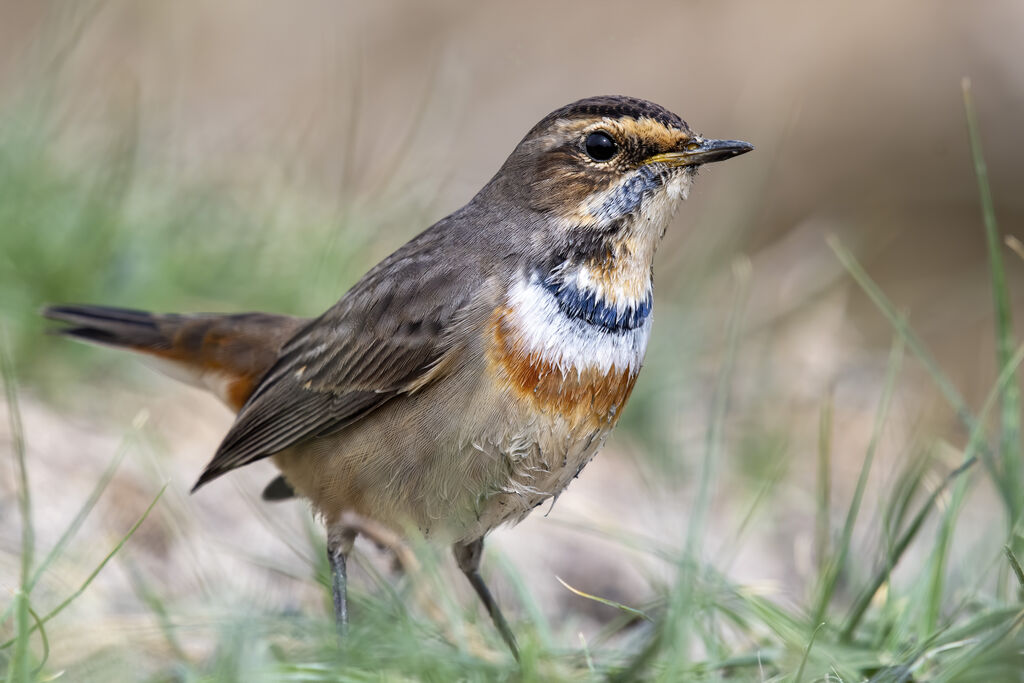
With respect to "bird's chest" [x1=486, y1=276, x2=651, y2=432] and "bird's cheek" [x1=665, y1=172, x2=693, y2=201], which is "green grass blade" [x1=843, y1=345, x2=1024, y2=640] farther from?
"bird's cheek" [x1=665, y1=172, x2=693, y2=201]

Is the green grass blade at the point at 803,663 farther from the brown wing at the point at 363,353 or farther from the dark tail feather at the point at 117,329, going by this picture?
the dark tail feather at the point at 117,329

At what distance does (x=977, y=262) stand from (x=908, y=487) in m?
8.85

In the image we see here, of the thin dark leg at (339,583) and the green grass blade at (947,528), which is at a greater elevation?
the green grass blade at (947,528)

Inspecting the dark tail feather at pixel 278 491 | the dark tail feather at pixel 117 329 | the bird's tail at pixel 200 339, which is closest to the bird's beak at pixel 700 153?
the bird's tail at pixel 200 339

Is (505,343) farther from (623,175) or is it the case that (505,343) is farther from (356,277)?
(356,277)

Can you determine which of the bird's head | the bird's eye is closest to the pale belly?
the bird's head

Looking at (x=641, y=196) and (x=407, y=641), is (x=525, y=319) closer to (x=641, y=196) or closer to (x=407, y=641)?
(x=641, y=196)

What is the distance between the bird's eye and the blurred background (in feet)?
2.84

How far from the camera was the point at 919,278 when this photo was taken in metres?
12.1

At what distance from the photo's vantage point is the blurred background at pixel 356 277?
532 centimetres

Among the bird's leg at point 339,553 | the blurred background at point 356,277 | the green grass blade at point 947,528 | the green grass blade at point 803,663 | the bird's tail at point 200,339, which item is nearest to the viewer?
the green grass blade at point 803,663

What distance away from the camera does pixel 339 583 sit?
4.47 meters

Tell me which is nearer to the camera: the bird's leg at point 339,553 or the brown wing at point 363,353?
the brown wing at point 363,353

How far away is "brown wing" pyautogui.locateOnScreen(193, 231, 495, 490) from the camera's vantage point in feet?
14.0
